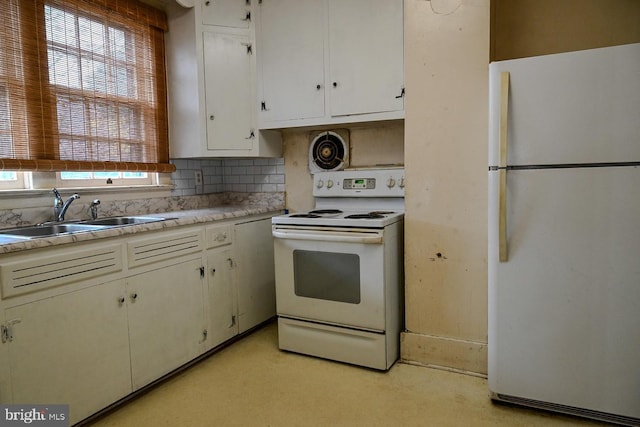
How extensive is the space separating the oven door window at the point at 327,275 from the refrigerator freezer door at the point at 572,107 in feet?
3.25

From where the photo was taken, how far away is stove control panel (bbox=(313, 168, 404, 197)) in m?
2.93

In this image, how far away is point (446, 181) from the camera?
2.44 metres

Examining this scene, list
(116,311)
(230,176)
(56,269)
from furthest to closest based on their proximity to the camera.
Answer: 1. (230,176)
2. (116,311)
3. (56,269)

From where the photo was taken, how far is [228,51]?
9.81 ft

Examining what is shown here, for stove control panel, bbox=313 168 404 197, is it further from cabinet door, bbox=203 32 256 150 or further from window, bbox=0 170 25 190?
window, bbox=0 170 25 190

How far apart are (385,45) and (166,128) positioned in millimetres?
1587

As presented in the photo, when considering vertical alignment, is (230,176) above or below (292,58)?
below

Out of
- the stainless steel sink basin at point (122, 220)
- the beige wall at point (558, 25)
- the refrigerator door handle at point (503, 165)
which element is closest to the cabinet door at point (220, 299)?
the stainless steel sink basin at point (122, 220)

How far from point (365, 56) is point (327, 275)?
1.37m

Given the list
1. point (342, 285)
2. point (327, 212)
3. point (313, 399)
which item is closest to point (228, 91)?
point (327, 212)

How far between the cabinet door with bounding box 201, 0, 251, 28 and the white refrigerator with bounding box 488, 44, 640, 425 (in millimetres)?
1844

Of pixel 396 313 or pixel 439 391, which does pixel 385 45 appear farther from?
pixel 439 391

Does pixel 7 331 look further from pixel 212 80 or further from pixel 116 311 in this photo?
pixel 212 80

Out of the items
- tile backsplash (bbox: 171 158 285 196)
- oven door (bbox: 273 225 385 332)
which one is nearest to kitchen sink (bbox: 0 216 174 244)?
tile backsplash (bbox: 171 158 285 196)
